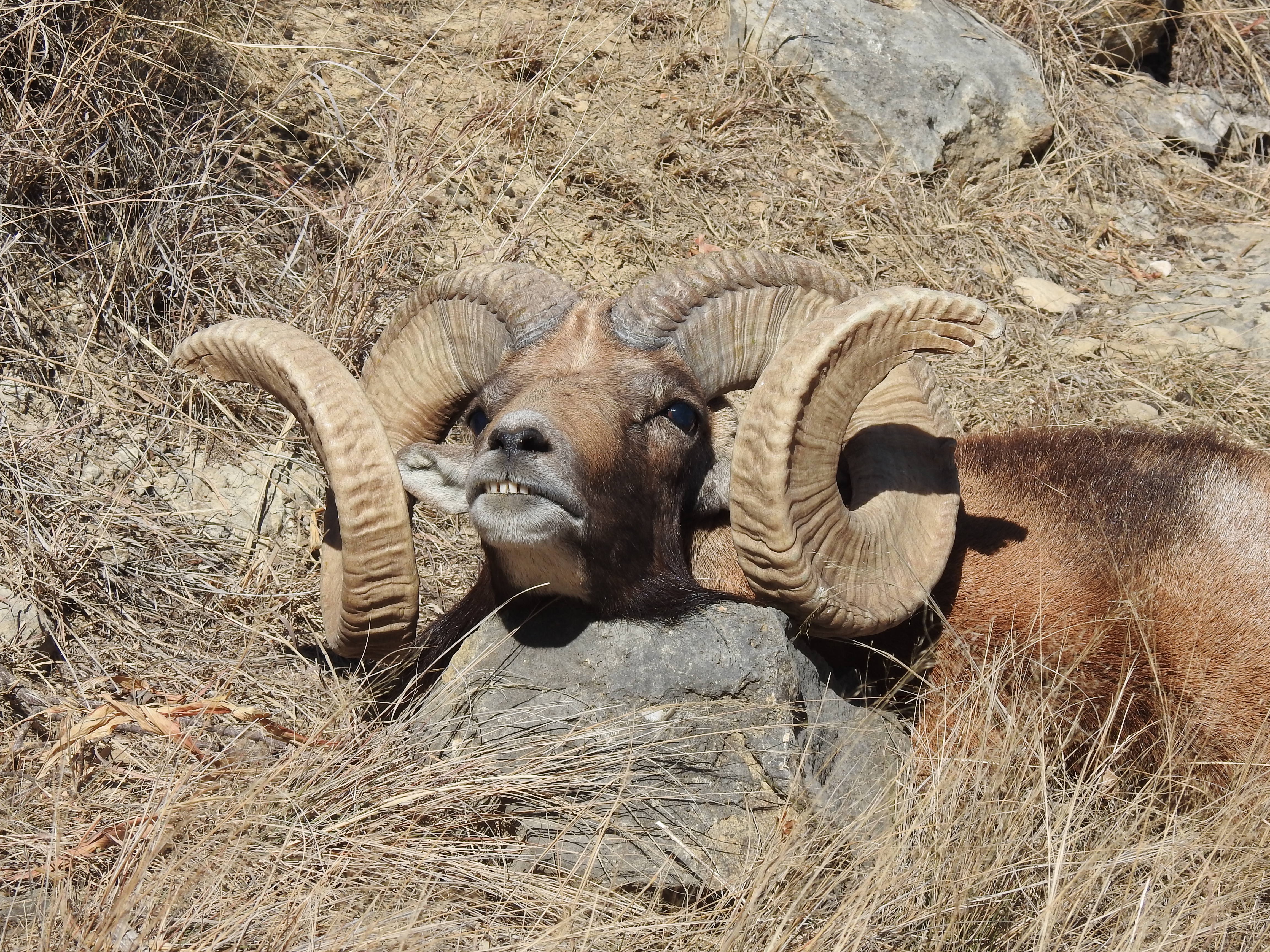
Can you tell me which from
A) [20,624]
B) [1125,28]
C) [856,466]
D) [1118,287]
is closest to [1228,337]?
[1118,287]

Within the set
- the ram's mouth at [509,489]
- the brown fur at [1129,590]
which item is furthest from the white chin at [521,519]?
the brown fur at [1129,590]

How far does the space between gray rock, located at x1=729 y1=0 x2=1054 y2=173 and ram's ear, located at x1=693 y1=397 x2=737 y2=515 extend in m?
5.15

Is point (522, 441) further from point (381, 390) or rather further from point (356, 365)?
point (356, 365)

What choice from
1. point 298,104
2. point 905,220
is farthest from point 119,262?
point 905,220

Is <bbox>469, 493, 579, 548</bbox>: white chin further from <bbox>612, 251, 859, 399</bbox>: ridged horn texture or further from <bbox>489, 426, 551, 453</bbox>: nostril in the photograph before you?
<bbox>612, 251, 859, 399</bbox>: ridged horn texture

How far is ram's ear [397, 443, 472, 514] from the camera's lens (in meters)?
4.89

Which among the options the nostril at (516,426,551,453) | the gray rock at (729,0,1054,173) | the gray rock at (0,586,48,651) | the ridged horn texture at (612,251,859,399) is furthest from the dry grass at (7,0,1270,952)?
the ridged horn texture at (612,251,859,399)

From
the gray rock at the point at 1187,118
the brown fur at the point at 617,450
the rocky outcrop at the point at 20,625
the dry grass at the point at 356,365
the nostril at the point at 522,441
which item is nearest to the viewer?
the dry grass at the point at 356,365

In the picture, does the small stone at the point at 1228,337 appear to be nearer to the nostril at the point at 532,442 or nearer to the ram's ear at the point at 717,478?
the ram's ear at the point at 717,478

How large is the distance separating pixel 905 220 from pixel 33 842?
23.0 ft

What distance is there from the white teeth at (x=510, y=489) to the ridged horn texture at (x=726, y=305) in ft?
2.94

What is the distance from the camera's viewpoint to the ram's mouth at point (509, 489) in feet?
13.1

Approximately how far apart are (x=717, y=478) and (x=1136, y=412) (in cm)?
415

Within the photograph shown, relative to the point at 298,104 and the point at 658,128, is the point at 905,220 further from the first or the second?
the point at 298,104
